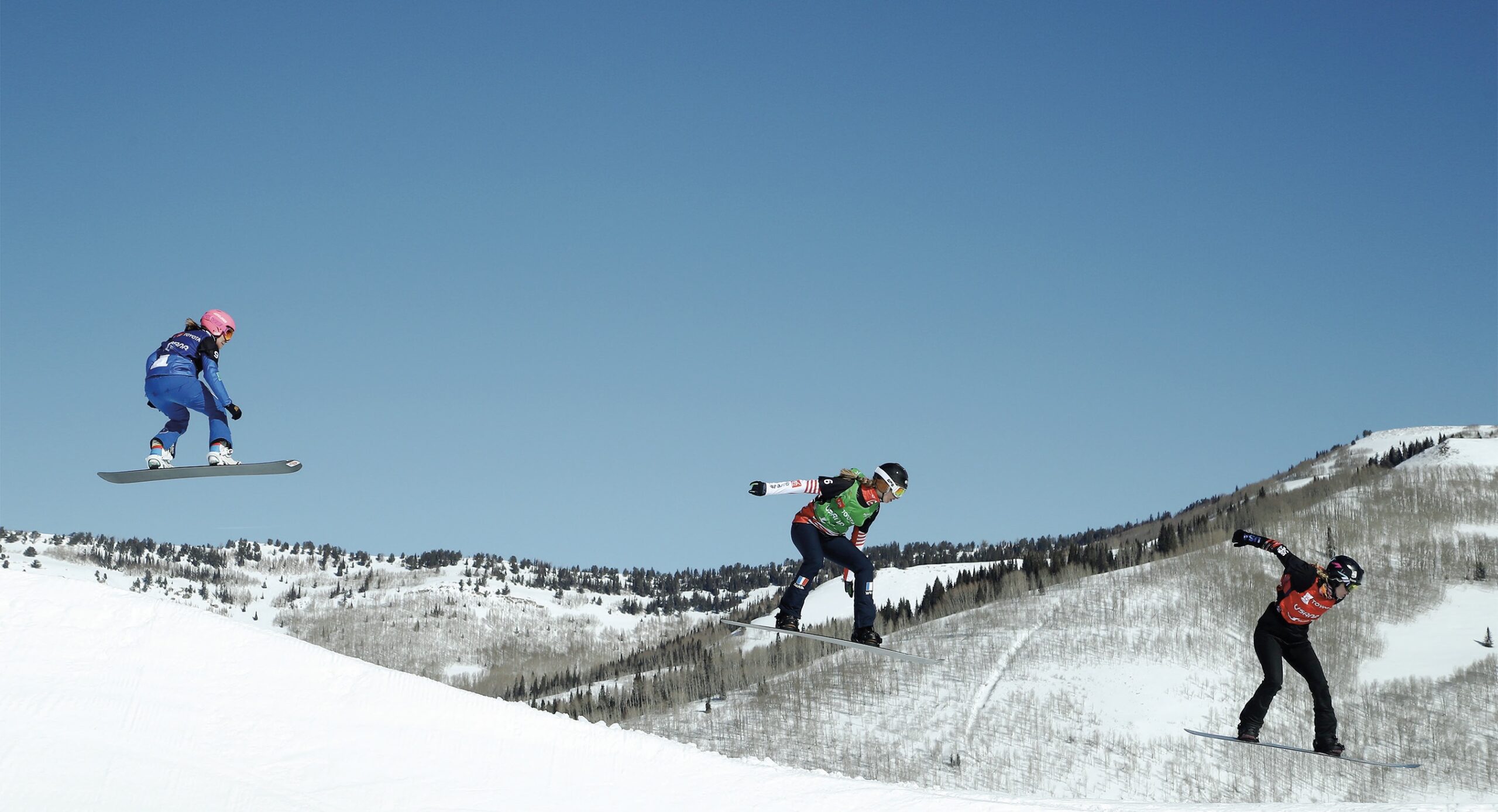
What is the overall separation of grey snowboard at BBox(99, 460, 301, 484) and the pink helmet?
1.63 meters

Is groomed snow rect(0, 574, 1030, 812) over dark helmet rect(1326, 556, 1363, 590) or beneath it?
beneath

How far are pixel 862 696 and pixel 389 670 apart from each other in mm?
19871

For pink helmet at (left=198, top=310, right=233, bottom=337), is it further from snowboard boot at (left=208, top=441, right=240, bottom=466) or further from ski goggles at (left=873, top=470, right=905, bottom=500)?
ski goggles at (left=873, top=470, right=905, bottom=500)

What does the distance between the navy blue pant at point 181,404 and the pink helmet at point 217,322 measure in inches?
24.8

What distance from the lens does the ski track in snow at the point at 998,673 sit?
28.7 m

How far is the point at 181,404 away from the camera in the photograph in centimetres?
1414

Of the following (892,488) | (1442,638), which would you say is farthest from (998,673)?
(892,488)

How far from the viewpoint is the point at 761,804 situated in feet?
38.3

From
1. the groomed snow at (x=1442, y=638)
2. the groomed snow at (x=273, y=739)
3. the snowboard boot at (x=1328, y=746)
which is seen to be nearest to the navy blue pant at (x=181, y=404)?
the groomed snow at (x=273, y=739)

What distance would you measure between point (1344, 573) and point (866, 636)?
651 centimetres

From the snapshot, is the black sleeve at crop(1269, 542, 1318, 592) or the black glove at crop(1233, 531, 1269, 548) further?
the black sleeve at crop(1269, 542, 1318, 592)

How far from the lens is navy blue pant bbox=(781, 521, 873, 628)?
15789mm

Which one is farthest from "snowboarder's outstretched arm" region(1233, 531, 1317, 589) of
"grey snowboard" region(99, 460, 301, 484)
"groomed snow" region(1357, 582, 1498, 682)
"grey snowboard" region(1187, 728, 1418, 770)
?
"groomed snow" region(1357, 582, 1498, 682)

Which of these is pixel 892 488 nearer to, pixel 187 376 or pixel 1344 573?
pixel 1344 573
